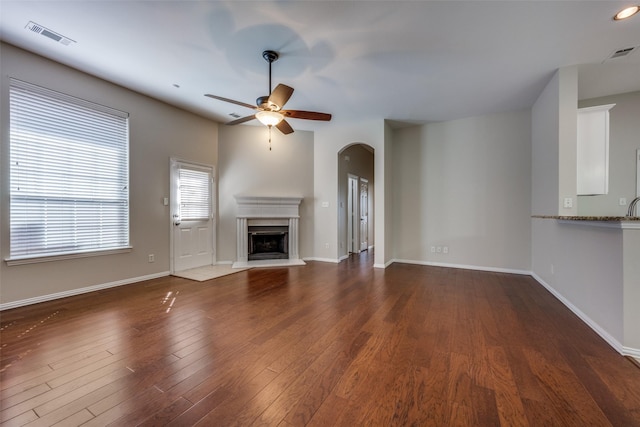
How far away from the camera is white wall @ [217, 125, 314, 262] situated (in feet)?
18.2

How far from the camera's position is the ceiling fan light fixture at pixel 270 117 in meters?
3.04

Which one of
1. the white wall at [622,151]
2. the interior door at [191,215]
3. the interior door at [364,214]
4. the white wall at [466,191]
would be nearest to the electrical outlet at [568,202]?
the white wall at [622,151]

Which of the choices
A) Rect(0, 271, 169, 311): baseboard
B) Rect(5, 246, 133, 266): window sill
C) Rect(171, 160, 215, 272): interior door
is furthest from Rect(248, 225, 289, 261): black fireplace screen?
Rect(5, 246, 133, 266): window sill

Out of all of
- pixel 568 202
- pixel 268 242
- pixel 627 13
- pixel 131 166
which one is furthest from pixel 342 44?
pixel 268 242

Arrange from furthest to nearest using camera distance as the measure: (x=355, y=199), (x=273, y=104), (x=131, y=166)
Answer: (x=355, y=199) → (x=131, y=166) → (x=273, y=104)

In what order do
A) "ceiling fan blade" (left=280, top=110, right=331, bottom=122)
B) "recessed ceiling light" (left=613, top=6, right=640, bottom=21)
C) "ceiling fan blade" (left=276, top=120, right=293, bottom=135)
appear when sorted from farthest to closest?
"ceiling fan blade" (left=276, top=120, right=293, bottom=135), "ceiling fan blade" (left=280, top=110, right=331, bottom=122), "recessed ceiling light" (left=613, top=6, right=640, bottom=21)

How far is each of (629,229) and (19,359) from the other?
4869 mm

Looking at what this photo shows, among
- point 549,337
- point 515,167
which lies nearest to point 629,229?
point 549,337

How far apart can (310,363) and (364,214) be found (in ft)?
20.1

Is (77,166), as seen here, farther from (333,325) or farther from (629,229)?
(629,229)

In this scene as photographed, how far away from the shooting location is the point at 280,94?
9.20 feet

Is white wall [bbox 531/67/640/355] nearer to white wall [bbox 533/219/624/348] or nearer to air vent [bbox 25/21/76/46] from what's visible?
white wall [bbox 533/219/624/348]

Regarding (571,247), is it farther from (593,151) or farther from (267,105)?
(267,105)

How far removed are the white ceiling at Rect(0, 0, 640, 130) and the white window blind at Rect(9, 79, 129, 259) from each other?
0.60 metres
